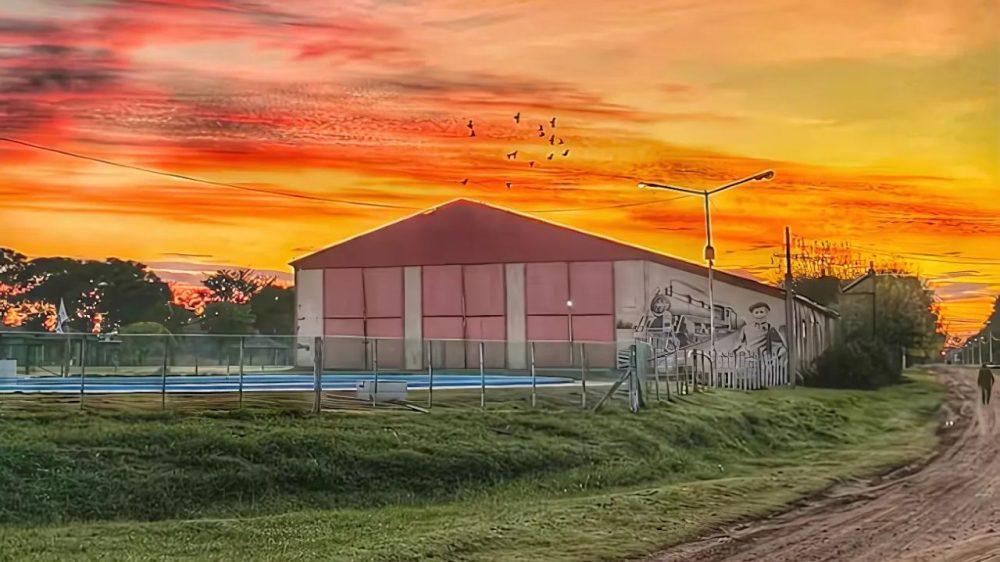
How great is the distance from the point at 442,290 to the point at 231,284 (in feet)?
61.6

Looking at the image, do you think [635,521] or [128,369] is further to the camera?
[128,369]

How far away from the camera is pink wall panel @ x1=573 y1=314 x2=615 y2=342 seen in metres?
47.2

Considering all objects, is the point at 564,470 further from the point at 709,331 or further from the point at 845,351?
the point at 845,351

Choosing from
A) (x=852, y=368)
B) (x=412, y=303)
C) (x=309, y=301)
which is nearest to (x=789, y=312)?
(x=852, y=368)

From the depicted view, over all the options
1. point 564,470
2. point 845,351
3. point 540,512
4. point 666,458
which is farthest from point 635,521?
point 845,351

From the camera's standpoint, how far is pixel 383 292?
48156 millimetres

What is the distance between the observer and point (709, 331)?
4788cm

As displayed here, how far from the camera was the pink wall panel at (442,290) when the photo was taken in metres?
47.8

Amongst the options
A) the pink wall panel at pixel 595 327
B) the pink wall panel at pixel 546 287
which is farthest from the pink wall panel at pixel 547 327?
the pink wall panel at pixel 595 327

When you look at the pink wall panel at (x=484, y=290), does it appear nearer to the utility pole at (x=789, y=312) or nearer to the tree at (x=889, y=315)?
the utility pole at (x=789, y=312)

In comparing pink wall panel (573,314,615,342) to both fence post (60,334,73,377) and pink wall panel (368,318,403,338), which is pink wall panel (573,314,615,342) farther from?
fence post (60,334,73,377)

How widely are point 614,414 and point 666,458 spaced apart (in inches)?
154

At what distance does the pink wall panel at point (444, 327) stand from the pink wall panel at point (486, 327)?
0.40 m

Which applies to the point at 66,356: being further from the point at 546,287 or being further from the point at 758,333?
the point at 758,333
